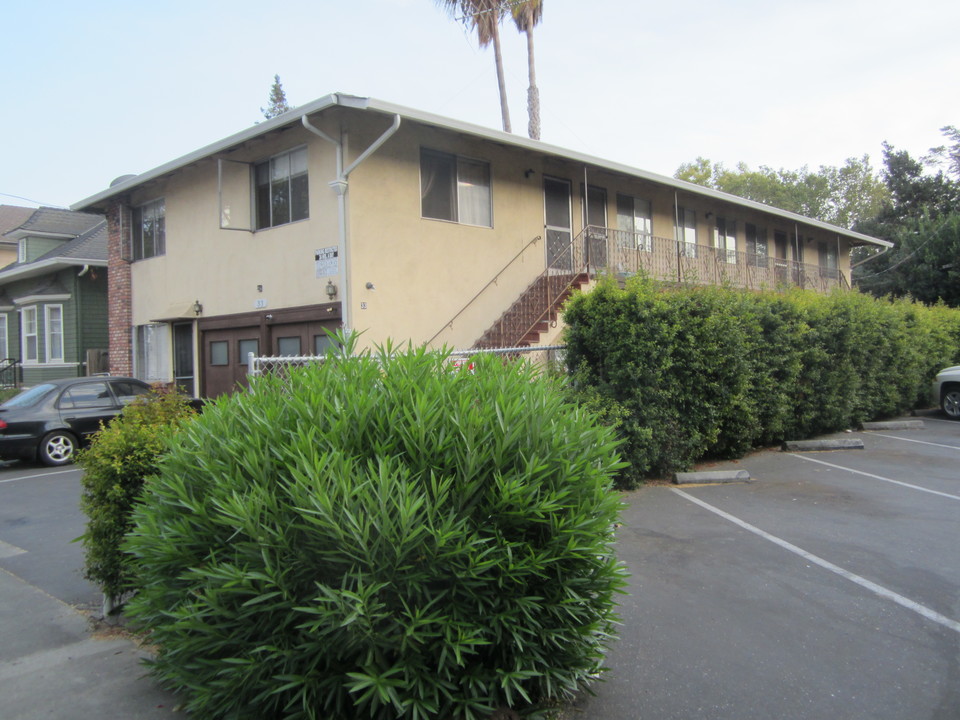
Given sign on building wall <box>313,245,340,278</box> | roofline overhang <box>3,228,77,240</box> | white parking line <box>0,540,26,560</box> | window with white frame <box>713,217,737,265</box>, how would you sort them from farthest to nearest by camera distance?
roofline overhang <box>3,228,77,240</box> < window with white frame <box>713,217,737,265</box> < sign on building wall <box>313,245,340,278</box> < white parking line <box>0,540,26,560</box>

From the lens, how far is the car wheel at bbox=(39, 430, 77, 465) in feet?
39.2

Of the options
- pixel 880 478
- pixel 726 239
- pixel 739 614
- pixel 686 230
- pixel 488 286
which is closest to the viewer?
pixel 739 614

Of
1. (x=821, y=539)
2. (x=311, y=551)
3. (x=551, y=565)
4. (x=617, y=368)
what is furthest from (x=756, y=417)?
(x=311, y=551)

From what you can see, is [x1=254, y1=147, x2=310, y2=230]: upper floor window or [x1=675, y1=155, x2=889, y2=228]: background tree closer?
[x1=254, y1=147, x2=310, y2=230]: upper floor window

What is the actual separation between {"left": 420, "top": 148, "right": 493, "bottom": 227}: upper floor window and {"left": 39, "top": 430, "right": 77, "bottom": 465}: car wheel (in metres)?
7.29

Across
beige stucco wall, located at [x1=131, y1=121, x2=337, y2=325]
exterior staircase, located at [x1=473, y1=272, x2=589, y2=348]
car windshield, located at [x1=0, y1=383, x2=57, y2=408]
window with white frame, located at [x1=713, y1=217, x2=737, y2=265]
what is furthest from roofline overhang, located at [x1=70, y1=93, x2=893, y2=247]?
car windshield, located at [x1=0, y1=383, x2=57, y2=408]

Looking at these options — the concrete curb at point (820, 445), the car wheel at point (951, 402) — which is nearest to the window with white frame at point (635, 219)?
the car wheel at point (951, 402)

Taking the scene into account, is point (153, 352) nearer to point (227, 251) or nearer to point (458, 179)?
point (227, 251)

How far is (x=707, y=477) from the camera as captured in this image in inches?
353

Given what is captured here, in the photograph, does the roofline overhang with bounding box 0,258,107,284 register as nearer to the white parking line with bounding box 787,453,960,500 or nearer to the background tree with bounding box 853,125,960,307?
the white parking line with bounding box 787,453,960,500

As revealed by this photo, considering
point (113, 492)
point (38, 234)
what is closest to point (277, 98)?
point (38, 234)

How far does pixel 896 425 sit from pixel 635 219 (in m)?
8.01

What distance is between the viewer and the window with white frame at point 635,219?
18.1 m

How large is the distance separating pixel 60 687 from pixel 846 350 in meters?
11.9
